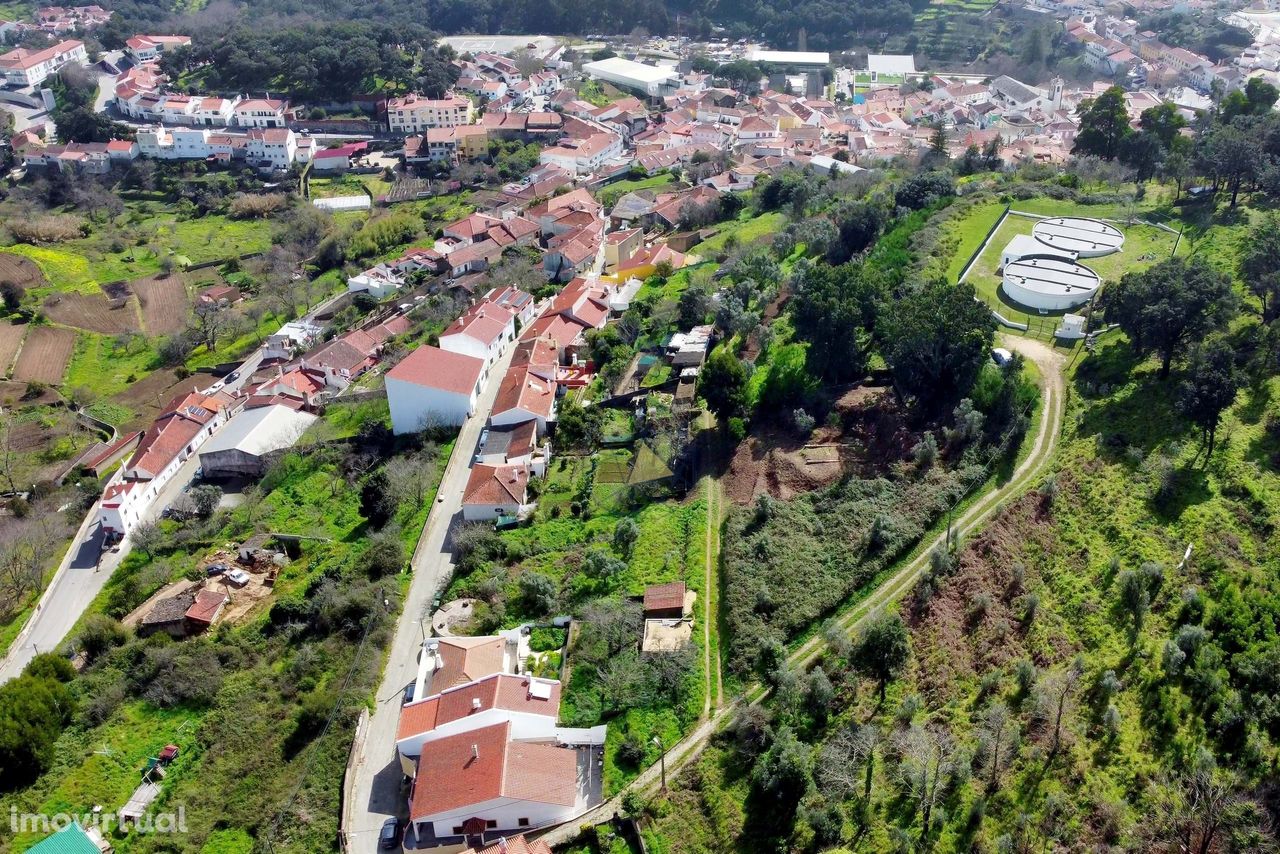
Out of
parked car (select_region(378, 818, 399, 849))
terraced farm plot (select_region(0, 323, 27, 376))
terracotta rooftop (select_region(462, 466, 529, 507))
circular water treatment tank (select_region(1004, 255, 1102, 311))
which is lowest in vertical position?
terraced farm plot (select_region(0, 323, 27, 376))

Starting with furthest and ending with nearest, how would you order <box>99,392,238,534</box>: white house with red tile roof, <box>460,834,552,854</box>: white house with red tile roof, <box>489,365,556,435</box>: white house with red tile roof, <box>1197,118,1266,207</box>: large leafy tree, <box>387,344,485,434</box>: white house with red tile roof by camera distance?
<box>1197,118,1266,207</box>: large leafy tree, <box>387,344,485,434</box>: white house with red tile roof, <box>99,392,238,534</box>: white house with red tile roof, <box>489,365,556,435</box>: white house with red tile roof, <box>460,834,552,854</box>: white house with red tile roof

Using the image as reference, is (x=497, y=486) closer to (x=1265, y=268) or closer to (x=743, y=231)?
A: (x=1265, y=268)

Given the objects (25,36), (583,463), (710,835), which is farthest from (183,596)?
(25,36)

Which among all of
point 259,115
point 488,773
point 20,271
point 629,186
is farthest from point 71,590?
point 259,115

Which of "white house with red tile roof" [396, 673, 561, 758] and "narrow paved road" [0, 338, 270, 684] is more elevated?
"white house with red tile roof" [396, 673, 561, 758]

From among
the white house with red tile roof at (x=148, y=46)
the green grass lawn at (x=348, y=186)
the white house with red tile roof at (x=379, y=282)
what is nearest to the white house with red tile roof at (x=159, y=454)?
the white house with red tile roof at (x=379, y=282)

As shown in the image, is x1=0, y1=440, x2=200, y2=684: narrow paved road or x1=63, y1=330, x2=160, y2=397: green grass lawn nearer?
x1=0, y1=440, x2=200, y2=684: narrow paved road

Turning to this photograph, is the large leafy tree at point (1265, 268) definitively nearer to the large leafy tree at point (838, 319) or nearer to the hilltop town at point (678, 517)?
the hilltop town at point (678, 517)

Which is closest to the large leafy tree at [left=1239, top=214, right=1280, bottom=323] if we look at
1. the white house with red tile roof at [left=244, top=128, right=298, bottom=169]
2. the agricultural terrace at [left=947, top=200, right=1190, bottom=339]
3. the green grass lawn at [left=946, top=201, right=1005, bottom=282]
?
the agricultural terrace at [left=947, top=200, right=1190, bottom=339]

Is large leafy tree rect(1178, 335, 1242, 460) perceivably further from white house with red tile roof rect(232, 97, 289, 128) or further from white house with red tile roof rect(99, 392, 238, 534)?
white house with red tile roof rect(232, 97, 289, 128)
